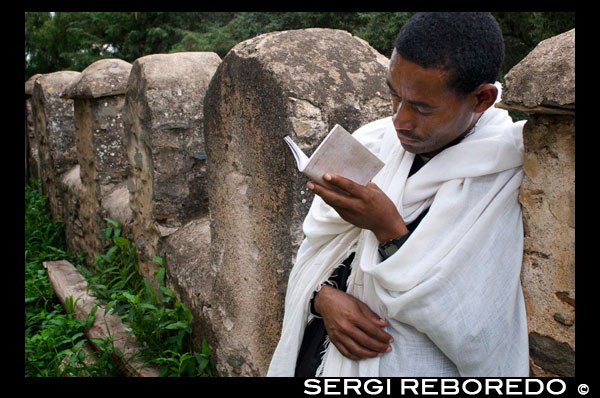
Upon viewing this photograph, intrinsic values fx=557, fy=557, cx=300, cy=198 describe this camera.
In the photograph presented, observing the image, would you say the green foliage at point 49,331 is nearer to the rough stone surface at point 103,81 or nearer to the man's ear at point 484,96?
the rough stone surface at point 103,81

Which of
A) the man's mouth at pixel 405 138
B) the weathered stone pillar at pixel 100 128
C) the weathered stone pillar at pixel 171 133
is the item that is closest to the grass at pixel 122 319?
the weathered stone pillar at pixel 171 133

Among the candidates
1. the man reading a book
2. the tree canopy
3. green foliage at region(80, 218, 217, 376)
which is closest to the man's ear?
the man reading a book

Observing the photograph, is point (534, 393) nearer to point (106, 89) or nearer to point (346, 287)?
point (346, 287)

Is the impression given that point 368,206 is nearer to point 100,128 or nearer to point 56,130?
point 100,128

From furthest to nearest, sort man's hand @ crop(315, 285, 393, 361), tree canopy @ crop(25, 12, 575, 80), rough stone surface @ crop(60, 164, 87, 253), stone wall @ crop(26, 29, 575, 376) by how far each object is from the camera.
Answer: tree canopy @ crop(25, 12, 575, 80) < rough stone surface @ crop(60, 164, 87, 253) < man's hand @ crop(315, 285, 393, 361) < stone wall @ crop(26, 29, 575, 376)

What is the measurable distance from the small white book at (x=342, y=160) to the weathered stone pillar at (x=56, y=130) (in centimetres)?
553

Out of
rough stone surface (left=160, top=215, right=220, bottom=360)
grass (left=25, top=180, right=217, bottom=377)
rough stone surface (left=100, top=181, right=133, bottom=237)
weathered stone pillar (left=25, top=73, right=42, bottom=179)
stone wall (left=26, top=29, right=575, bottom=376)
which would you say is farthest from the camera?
weathered stone pillar (left=25, top=73, right=42, bottom=179)

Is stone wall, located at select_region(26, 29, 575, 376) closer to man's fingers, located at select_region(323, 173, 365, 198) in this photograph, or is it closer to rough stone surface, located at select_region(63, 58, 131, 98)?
rough stone surface, located at select_region(63, 58, 131, 98)

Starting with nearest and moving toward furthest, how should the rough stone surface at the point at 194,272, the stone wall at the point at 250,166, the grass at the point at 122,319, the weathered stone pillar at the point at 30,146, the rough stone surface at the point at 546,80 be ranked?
the rough stone surface at the point at 546,80
the stone wall at the point at 250,166
the rough stone surface at the point at 194,272
the grass at the point at 122,319
the weathered stone pillar at the point at 30,146

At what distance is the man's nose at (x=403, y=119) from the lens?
4.56 feet

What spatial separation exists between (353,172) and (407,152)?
0.19 meters

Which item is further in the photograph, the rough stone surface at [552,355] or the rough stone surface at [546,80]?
the rough stone surface at [552,355]

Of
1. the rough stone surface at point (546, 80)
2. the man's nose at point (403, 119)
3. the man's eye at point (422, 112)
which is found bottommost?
the man's nose at point (403, 119)

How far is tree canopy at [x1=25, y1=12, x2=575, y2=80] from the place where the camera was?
23.8 feet
